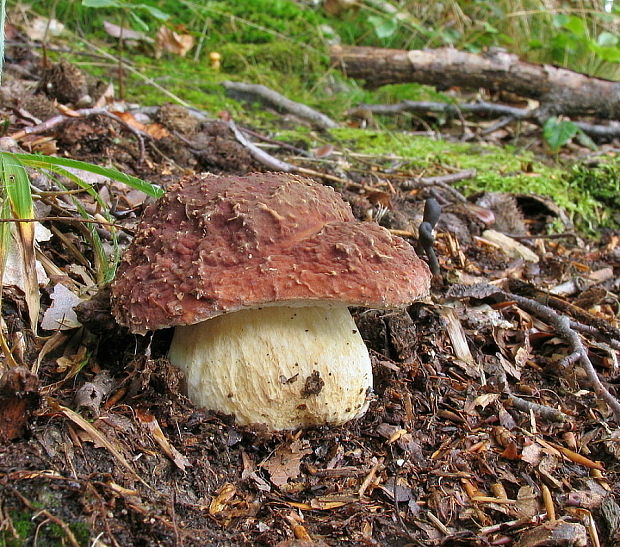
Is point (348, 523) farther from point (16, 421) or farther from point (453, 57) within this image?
point (453, 57)

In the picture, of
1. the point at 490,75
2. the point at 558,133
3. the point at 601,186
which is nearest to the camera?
the point at 601,186

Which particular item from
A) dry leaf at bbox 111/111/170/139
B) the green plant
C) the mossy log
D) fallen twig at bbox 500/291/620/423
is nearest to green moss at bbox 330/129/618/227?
the mossy log

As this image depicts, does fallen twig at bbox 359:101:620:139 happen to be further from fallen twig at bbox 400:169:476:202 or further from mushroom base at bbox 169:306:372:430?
mushroom base at bbox 169:306:372:430

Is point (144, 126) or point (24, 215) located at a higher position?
point (24, 215)

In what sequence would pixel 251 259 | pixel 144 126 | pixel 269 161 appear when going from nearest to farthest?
pixel 251 259
pixel 269 161
pixel 144 126

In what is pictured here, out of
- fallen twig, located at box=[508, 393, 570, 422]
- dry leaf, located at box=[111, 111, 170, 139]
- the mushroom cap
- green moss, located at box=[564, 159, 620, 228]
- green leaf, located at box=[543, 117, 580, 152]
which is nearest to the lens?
the mushroom cap

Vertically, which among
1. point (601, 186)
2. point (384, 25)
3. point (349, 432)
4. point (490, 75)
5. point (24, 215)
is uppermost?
point (24, 215)

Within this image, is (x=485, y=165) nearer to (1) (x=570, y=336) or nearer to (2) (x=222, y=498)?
(1) (x=570, y=336)

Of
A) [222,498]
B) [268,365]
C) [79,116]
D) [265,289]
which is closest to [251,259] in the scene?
[265,289]
